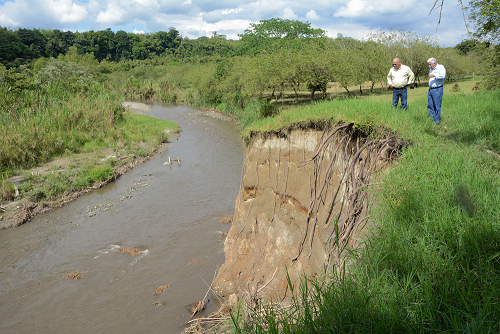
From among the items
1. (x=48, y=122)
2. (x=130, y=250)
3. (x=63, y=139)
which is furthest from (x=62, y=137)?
(x=130, y=250)

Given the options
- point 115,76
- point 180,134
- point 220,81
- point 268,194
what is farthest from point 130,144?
point 115,76

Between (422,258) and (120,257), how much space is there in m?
8.33

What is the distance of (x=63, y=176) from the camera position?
13.6 metres

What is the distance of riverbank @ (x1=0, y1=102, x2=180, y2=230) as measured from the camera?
11395 mm

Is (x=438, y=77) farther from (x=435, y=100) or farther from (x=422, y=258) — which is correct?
(x=422, y=258)

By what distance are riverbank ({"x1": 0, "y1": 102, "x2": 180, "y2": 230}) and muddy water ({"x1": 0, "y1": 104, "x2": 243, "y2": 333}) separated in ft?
1.46

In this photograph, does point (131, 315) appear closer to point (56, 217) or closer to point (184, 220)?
point (184, 220)

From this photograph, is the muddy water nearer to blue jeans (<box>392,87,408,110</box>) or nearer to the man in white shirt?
blue jeans (<box>392,87,408,110</box>)

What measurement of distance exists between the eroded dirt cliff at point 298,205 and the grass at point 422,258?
40 cm

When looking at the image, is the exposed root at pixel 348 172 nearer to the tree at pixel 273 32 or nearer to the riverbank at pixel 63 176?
the riverbank at pixel 63 176

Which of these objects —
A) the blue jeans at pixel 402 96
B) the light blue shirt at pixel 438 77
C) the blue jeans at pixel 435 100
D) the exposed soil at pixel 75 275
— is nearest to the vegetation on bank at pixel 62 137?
the exposed soil at pixel 75 275

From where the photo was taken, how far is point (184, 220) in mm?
11102

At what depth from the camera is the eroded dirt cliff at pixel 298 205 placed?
4.55m

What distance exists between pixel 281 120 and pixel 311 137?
2.88 ft
